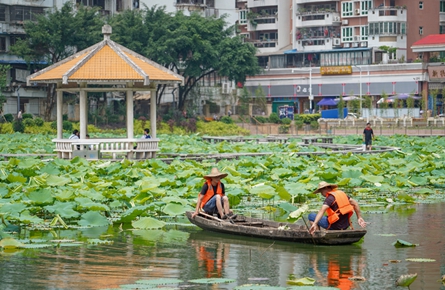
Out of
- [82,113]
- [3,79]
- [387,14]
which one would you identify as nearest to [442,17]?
[387,14]

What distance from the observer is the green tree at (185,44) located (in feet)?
220

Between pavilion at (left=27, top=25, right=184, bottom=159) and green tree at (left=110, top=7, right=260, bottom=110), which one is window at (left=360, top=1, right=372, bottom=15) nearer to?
green tree at (left=110, top=7, right=260, bottom=110)

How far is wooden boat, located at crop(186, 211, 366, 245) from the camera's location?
1495 cm

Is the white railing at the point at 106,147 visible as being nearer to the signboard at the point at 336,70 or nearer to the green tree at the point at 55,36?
the green tree at the point at 55,36

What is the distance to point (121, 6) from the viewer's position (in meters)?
78.7

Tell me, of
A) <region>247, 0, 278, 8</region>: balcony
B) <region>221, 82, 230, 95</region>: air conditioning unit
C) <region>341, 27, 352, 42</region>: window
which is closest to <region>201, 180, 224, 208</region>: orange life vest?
<region>221, 82, 230, 95</region>: air conditioning unit

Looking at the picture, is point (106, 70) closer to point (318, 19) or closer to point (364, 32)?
point (364, 32)

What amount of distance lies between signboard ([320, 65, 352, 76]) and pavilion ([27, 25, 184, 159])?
173ft

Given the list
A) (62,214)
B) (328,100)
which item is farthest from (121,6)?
(62,214)

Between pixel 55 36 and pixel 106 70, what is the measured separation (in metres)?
34.3

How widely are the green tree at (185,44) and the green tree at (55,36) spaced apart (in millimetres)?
2042

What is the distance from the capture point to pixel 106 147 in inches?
1168

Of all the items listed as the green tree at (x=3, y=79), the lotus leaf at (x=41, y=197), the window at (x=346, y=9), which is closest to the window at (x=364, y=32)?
the window at (x=346, y=9)

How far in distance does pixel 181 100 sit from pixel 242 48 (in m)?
5.83
